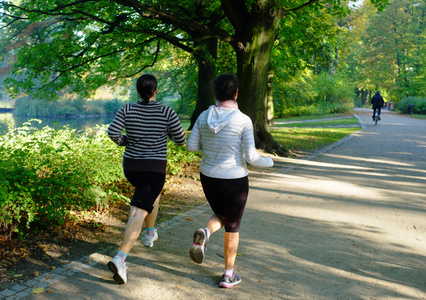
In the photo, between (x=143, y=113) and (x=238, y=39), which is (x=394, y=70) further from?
(x=143, y=113)

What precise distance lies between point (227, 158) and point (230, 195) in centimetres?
33

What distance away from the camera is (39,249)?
4.61 m

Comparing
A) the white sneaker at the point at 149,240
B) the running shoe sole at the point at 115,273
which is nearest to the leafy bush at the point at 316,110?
the white sneaker at the point at 149,240

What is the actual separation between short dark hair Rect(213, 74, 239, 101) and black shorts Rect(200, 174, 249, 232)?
738 millimetres

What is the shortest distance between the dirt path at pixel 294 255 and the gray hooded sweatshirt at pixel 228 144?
1070 millimetres

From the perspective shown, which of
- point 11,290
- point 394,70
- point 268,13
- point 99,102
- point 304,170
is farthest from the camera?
point 394,70

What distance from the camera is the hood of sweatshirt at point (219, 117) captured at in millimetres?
3730

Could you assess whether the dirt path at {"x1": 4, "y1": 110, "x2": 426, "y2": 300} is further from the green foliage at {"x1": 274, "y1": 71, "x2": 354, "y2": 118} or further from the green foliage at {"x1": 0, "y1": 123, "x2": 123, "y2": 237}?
the green foliage at {"x1": 274, "y1": 71, "x2": 354, "y2": 118}

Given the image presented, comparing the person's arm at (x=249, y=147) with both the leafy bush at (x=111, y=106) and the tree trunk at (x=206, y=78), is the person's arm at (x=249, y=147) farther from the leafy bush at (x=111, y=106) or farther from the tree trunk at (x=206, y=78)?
the leafy bush at (x=111, y=106)

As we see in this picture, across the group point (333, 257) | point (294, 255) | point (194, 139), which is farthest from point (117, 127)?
point (333, 257)

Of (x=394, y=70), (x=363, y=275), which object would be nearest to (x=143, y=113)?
(x=363, y=275)

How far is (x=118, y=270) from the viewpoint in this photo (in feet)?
12.4

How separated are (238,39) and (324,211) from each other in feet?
20.3

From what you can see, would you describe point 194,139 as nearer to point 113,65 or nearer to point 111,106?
point 113,65
